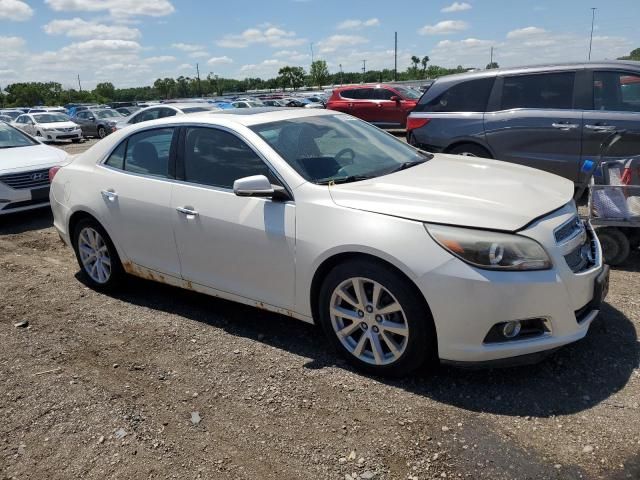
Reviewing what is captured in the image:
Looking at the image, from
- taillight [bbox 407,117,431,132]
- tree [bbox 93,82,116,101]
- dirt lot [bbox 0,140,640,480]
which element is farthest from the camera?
tree [bbox 93,82,116,101]

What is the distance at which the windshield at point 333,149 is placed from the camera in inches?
140

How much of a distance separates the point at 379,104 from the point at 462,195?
16.2m

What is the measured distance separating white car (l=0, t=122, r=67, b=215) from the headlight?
22.2ft

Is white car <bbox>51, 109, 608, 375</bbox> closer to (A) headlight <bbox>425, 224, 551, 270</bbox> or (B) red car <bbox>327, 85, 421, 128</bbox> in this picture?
(A) headlight <bbox>425, 224, 551, 270</bbox>

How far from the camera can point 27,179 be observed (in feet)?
24.8

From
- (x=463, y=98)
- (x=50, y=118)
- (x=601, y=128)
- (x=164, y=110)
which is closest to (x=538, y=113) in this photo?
(x=601, y=128)

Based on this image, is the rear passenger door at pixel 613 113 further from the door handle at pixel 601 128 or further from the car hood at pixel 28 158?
the car hood at pixel 28 158

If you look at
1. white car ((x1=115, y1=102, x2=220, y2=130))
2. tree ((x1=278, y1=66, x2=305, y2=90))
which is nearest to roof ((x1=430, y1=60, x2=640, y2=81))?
white car ((x1=115, y1=102, x2=220, y2=130))

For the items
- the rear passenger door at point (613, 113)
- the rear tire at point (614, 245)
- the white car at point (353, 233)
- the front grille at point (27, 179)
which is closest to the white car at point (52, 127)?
the front grille at point (27, 179)

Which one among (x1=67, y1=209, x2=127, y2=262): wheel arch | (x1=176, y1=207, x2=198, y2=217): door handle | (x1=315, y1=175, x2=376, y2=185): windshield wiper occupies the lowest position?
(x1=67, y1=209, x2=127, y2=262): wheel arch

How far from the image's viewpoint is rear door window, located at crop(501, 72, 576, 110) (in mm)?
6566

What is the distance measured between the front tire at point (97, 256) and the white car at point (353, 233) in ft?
0.08

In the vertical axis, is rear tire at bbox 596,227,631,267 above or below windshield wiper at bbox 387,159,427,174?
below

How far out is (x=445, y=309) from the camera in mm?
2797
